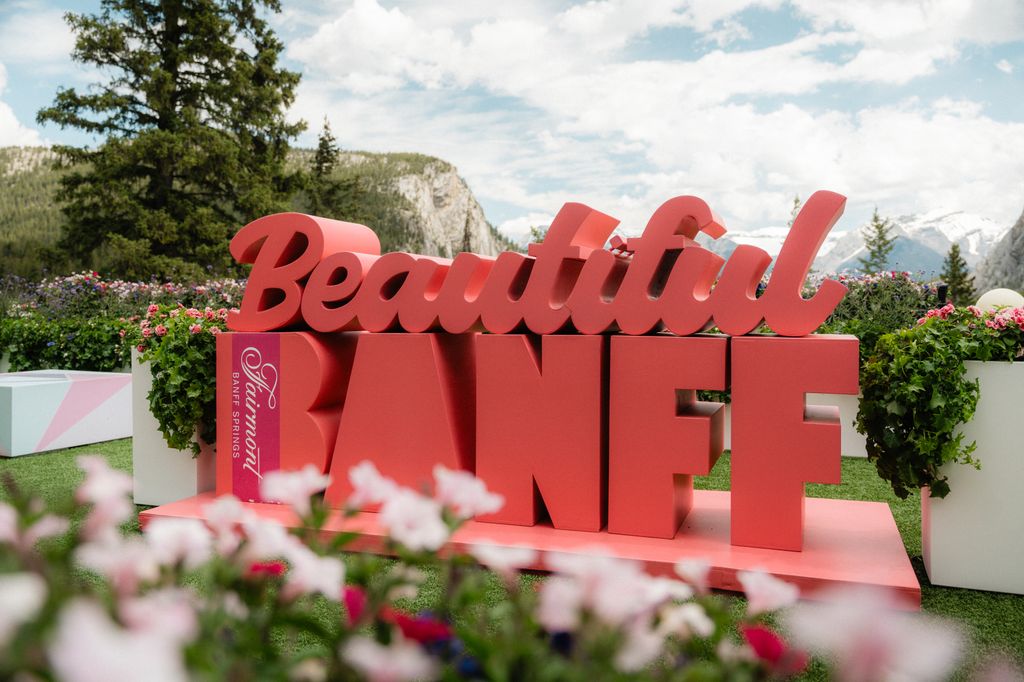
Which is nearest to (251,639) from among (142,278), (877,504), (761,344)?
(761,344)

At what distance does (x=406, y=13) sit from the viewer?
55.6 metres

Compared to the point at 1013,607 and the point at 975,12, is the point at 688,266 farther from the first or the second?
the point at 975,12

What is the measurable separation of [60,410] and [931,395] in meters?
8.40

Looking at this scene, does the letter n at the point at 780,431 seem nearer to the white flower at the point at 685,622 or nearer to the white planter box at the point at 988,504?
the white planter box at the point at 988,504

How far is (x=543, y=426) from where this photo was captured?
479 centimetres

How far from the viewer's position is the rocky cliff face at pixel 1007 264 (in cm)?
3359

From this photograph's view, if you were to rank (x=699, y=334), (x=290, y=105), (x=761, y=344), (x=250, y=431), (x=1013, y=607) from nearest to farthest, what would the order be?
(x=1013, y=607)
(x=761, y=344)
(x=699, y=334)
(x=250, y=431)
(x=290, y=105)

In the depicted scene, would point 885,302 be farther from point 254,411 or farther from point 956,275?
point 956,275

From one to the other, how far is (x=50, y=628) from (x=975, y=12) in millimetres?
59090

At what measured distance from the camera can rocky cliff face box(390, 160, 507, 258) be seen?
184ft

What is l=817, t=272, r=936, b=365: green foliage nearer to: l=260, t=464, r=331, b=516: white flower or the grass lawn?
the grass lawn

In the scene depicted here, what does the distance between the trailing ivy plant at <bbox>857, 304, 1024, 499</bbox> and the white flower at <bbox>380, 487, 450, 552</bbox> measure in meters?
3.78

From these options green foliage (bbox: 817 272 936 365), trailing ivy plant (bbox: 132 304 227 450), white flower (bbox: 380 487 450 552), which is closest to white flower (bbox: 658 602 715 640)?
white flower (bbox: 380 487 450 552)

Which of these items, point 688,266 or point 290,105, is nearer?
point 688,266
